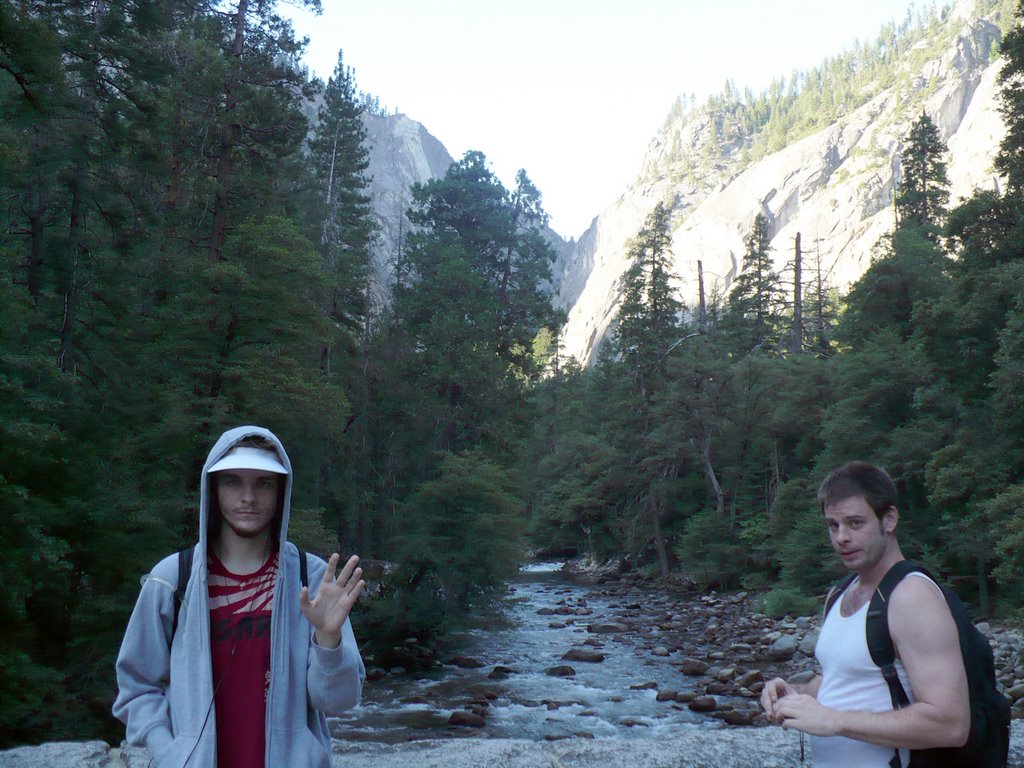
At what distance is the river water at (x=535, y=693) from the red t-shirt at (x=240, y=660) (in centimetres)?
996

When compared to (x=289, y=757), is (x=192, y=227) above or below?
above

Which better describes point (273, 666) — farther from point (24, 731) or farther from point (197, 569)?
point (24, 731)

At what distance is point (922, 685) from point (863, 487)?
1.82ft

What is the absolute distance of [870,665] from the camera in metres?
2.07

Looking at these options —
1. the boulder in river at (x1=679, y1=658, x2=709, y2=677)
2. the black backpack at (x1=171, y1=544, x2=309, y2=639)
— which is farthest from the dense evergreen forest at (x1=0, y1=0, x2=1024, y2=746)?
the black backpack at (x1=171, y1=544, x2=309, y2=639)

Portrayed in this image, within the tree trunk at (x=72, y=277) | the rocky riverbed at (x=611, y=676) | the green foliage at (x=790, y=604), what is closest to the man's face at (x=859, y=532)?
the rocky riverbed at (x=611, y=676)

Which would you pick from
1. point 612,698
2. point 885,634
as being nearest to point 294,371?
point 612,698

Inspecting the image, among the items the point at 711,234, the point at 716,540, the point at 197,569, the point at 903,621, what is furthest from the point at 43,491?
the point at 711,234

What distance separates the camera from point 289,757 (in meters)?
2.28

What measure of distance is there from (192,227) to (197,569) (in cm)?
1484

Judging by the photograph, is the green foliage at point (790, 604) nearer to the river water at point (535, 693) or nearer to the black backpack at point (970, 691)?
the river water at point (535, 693)

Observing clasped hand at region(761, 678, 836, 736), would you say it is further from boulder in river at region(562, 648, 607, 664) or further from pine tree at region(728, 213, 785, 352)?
pine tree at region(728, 213, 785, 352)

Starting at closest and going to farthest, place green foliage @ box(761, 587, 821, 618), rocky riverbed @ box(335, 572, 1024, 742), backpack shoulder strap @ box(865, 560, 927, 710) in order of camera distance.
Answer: backpack shoulder strap @ box(865, 560, 927, 710) < rocky riverbed @ box(335, 572, 1024, 742) < green foliage @ box(761, 587, 821, 618)

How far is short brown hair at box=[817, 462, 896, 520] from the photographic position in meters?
2.23
